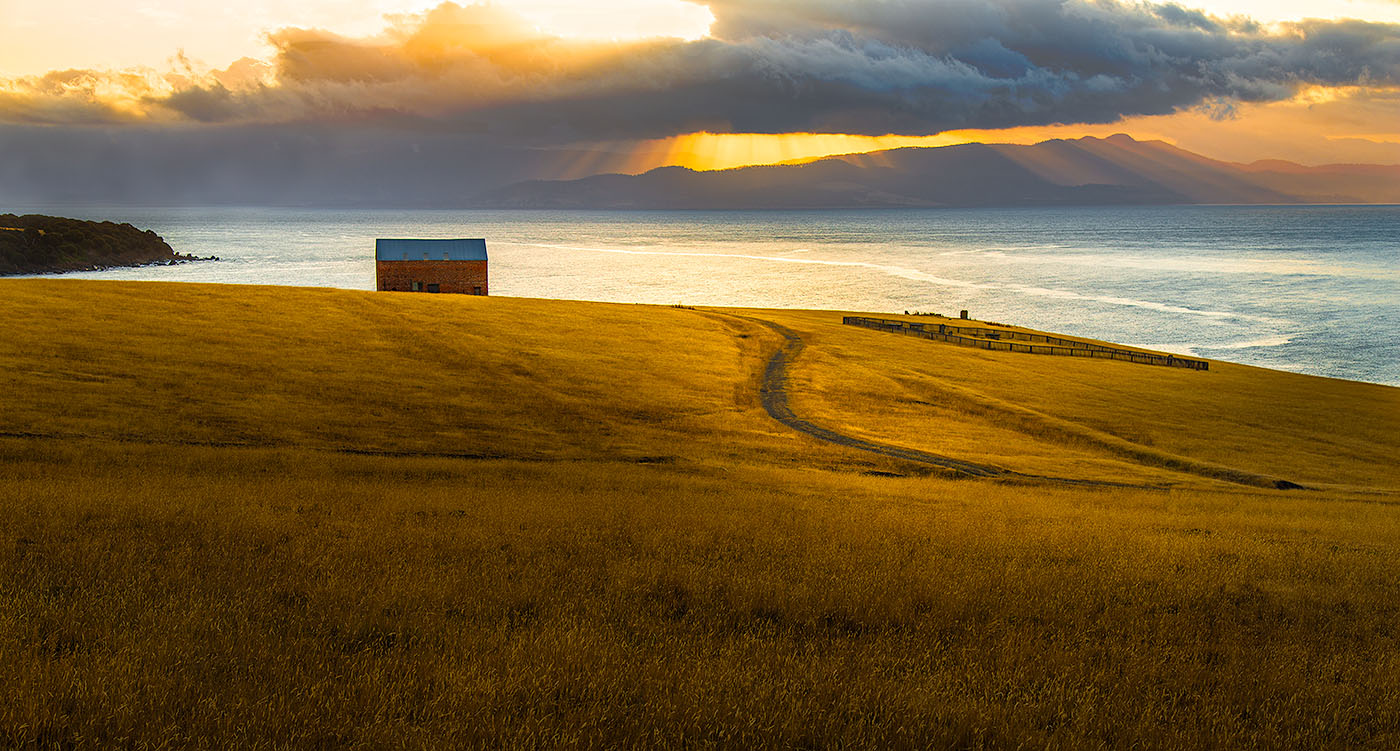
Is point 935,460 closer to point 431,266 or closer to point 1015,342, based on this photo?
point 1015,342

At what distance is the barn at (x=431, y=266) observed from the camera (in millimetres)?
82938

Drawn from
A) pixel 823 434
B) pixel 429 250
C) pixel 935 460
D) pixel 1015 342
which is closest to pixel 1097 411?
pixel 935 460

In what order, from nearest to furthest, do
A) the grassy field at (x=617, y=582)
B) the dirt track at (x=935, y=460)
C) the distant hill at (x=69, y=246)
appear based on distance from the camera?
1. the grassy field at (x=617, y=582)
2. the dirt track at (x=935, y=460)
3. the distant hill at (x=69, y=246)

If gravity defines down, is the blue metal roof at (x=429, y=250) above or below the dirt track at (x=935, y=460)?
above

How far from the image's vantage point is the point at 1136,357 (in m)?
71.7

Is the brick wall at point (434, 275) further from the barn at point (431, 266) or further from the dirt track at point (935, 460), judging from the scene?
the dirt track at point (935, 460)

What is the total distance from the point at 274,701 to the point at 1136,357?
75426 millimetres

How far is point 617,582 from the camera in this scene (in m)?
11.7

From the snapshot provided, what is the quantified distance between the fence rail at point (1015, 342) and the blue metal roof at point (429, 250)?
3665 centimetres

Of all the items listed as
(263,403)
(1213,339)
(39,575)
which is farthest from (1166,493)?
(1213,339)

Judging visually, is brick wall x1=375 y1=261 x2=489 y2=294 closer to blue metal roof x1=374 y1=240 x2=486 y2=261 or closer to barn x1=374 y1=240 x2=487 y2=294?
barn x1=374 y1=240 x2=487 y2=294

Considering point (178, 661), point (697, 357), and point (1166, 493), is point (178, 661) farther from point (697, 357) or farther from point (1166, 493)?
point (697, 357)

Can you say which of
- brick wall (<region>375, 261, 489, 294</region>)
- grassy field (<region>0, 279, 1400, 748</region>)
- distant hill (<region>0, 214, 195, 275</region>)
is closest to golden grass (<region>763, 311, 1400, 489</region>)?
grassy field (<region>0, 279, 1400, 748</region>)

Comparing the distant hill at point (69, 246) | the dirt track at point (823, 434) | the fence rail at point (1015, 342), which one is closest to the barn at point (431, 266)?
the fence rail at point (1015, 342)
